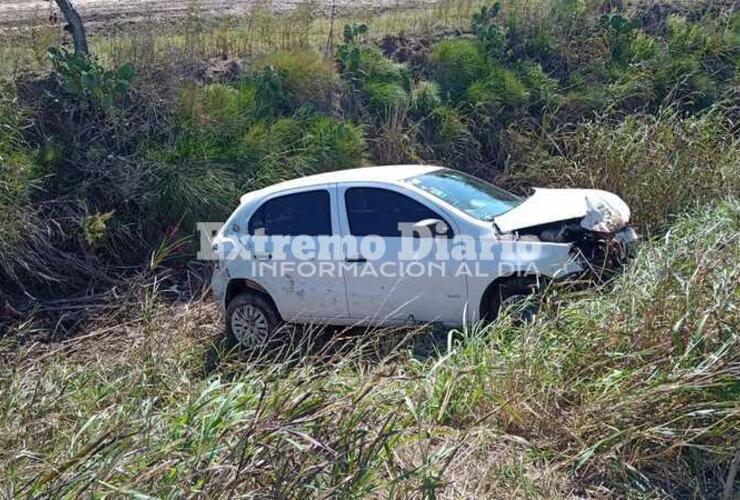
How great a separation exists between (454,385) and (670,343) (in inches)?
50.9

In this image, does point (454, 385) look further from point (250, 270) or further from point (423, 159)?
point (423, 159)

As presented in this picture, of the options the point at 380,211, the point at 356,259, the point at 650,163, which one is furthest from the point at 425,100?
the point at 356,259

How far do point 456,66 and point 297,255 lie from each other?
6167mm

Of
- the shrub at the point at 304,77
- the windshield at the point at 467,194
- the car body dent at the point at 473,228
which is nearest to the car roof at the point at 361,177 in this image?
the car body dent at the point at 473,228

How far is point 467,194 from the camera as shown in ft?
25.2

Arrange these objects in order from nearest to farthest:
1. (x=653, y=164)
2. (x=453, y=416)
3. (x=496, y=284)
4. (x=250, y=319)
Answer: (x=453, y=416) → (x=496, y=284) → (x=250, y=319) → (x=653, y=164)

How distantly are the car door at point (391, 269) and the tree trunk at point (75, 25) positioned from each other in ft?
19.0

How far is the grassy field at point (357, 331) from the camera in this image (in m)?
4.16

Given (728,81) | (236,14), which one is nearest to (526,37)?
(728,81)

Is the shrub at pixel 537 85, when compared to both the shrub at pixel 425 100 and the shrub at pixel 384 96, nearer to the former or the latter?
the shrub at pixel 425 100

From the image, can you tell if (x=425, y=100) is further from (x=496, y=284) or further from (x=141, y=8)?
(x=141, y=8)

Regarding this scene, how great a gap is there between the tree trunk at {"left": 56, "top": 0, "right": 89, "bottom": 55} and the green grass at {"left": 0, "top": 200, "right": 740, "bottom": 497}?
7083 mm

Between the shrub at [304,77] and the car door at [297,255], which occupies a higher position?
the shrub at [304,77]

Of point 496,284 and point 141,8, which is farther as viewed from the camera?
point 141,8
